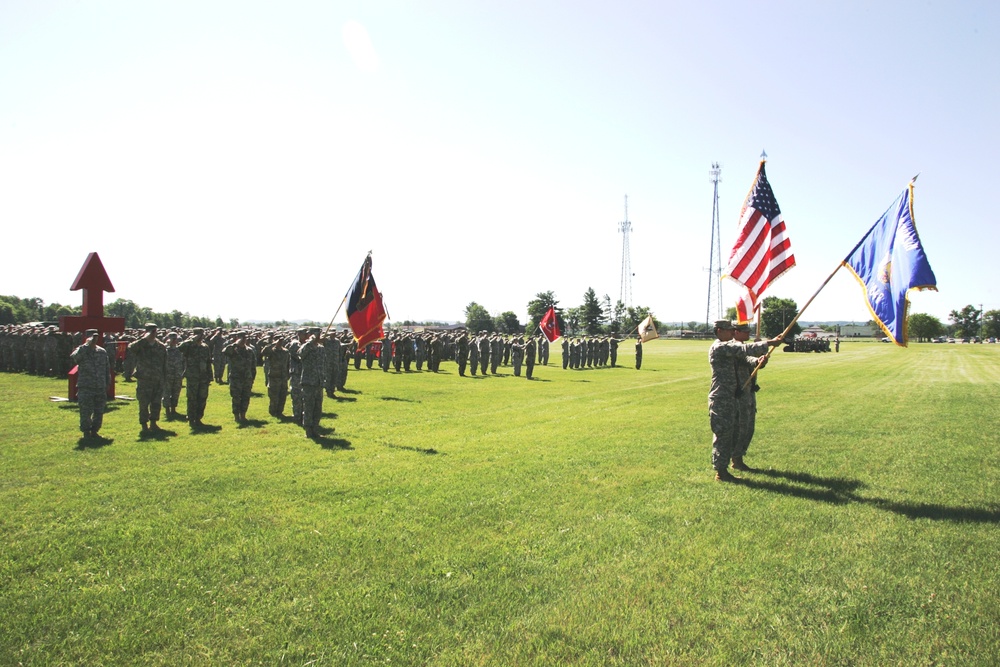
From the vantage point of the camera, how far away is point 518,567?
17.3ft

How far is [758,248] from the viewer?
970 cm

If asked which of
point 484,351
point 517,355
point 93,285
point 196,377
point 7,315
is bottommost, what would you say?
point 196,377

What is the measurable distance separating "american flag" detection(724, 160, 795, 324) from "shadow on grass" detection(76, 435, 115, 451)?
11.8 meters

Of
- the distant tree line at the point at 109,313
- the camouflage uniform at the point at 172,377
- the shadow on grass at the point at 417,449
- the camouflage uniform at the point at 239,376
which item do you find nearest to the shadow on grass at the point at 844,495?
the shadow on grass at the point at 417,449

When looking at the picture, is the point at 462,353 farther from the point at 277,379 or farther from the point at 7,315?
the point at 7,315

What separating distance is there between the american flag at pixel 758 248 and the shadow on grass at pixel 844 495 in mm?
2641

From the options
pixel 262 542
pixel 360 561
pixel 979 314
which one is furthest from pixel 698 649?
pixel 979 314

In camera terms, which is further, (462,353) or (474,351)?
(474,351)

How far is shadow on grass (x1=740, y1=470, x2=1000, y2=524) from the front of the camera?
267 inches

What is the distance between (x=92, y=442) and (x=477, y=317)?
137m

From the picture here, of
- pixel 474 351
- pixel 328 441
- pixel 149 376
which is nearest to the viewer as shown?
pixel 328 441

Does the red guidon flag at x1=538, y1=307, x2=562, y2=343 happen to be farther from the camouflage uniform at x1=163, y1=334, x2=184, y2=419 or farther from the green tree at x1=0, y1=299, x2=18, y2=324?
the green tree at x1=0, y1=299, x2=18, y2=324

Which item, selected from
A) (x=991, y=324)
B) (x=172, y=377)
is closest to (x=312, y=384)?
(x=172, y=377)

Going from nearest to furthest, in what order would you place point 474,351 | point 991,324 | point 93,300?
point 93,300 < point 474,351 < point 991,324
